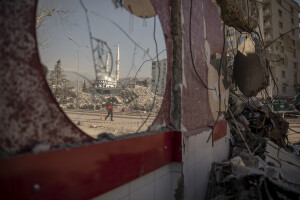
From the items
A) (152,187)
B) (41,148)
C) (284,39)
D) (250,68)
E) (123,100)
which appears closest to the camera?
(41,148)

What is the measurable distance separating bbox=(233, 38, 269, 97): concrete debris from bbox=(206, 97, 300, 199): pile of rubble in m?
0.90

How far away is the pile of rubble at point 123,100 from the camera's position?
63.5 inches

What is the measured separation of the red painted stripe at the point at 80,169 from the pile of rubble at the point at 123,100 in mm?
388

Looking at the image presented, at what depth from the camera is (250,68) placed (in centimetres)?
386

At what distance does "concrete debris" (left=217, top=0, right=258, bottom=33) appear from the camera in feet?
11.4

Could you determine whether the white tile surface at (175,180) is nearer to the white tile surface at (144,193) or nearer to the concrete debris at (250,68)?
the white tile surface at (144,193)

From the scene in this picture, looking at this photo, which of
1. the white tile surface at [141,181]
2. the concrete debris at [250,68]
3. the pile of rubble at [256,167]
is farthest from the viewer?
the concrete debris at [250,68]

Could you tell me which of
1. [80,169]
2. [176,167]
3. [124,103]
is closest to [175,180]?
[176,167]

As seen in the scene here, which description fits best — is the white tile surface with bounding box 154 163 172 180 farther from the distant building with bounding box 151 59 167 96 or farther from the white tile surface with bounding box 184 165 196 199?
the distant building with bounding box 151 59 167 96

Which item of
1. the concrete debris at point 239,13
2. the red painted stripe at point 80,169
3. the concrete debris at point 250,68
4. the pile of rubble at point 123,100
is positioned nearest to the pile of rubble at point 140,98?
the pile of rubble at point 123,100

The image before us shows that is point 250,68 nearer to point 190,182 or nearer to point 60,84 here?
point 190,182

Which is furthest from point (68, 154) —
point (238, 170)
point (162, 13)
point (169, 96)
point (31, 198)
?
point (238, 170)

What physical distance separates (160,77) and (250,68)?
8.91ft

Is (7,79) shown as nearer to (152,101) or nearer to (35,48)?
(35,48)
